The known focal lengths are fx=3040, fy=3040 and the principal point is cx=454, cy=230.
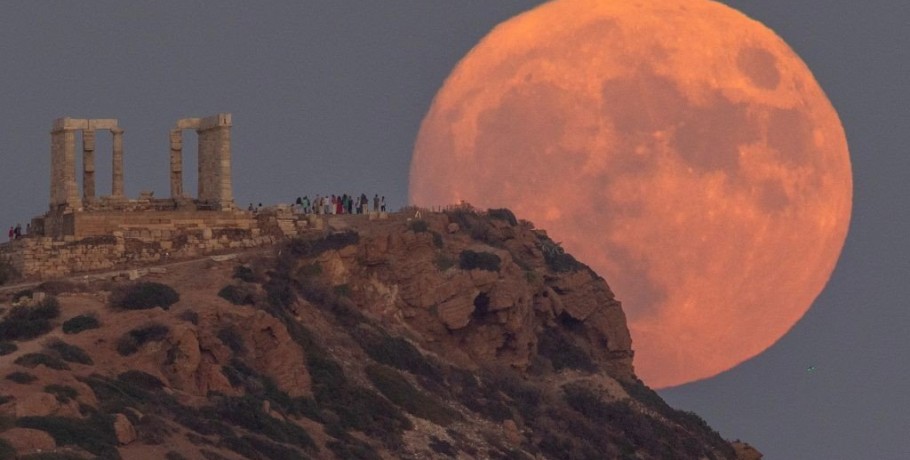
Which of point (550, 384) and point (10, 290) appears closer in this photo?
point (10, 290)

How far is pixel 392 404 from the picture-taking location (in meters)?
122

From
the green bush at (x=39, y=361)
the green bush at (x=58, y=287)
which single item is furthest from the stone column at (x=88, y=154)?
the green bush at (x=39, y=361)

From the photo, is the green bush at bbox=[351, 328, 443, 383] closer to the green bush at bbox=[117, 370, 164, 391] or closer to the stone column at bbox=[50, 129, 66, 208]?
the stone column at bbox=[50, 129, 66, 208]

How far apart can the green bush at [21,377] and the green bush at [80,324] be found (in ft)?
24.8

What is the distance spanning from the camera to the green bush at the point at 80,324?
113688 mm

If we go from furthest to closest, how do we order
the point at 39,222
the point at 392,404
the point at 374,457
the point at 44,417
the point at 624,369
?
the point at 624,369, the point at 39,222, the point at 392,404, the point at 374,457, the point at 44,417

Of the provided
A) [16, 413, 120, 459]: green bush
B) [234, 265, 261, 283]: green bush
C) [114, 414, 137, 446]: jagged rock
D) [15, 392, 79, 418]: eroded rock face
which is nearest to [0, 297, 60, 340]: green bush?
[15, 392, 79, 418]: eroded rock face

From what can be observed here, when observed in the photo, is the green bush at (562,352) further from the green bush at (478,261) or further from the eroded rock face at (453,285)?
the green bush at (478,261)

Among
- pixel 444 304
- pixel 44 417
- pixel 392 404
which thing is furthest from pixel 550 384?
pixel 44 417

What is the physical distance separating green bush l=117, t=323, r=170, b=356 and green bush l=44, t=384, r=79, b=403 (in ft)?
23.0

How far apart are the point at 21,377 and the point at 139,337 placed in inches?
332

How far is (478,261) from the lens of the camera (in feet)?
441

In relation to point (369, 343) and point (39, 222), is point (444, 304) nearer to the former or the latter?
point (369, 343)

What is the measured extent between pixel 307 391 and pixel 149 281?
7.83 meters
